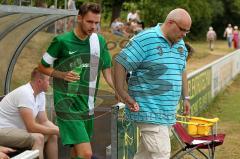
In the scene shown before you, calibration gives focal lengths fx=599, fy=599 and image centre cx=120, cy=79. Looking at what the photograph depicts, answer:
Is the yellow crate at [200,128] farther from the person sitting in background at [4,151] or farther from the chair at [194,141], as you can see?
the person sitting in background at [4,151]

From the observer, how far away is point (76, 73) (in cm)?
511

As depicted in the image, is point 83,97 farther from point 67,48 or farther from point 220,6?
point 220,6

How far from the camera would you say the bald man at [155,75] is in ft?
16.8

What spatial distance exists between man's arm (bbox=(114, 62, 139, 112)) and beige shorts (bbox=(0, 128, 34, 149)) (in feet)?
3.91

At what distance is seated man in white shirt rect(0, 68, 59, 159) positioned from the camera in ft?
19.0

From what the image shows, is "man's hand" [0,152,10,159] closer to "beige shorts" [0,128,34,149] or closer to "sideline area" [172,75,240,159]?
"beige shorts" [0,128,34,149]

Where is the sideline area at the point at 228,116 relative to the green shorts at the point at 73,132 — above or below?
below

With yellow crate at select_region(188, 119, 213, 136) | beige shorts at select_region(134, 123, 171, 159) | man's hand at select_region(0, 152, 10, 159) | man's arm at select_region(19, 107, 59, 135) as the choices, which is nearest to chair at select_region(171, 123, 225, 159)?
yellow crate at select_region(188, 119, 213, 136)

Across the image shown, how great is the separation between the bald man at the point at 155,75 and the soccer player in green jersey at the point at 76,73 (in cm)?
27

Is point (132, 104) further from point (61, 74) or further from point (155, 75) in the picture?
point (61, 74)

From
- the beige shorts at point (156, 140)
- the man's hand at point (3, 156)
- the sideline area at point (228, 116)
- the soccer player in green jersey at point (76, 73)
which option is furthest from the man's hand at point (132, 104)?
the sideline area at point (228, 116)

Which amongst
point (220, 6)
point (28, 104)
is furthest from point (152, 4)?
point (28, 104)

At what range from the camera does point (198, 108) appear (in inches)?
497

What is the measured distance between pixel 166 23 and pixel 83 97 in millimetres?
965
